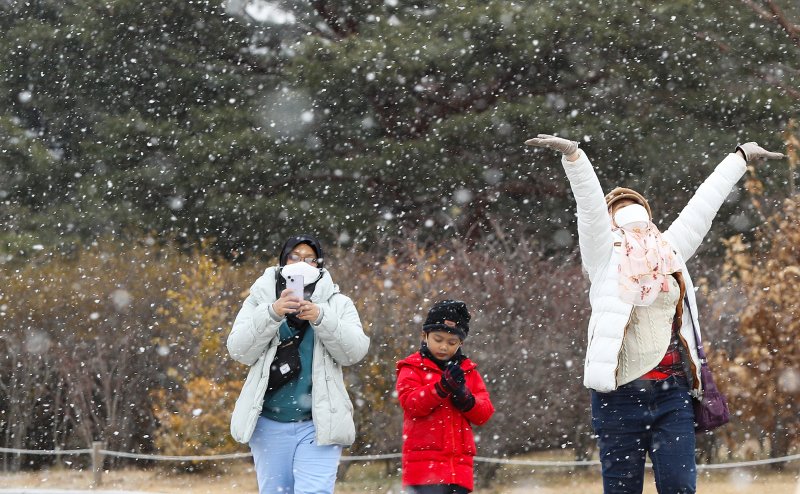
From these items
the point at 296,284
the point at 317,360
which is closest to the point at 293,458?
the point at 317,360

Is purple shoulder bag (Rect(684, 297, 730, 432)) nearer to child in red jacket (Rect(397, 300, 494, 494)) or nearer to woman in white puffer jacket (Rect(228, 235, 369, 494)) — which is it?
child in red jacket (Rect(397, 300, 494, 494))

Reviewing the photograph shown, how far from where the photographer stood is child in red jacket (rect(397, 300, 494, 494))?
4695 mm

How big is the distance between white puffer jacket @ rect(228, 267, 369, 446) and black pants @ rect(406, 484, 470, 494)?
346 millimetres

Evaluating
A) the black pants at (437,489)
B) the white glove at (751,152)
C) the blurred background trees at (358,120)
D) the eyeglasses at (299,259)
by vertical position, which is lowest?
the black pants at (437,489)

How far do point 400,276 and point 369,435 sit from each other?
1441mm

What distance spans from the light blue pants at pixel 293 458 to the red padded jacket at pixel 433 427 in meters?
0.36

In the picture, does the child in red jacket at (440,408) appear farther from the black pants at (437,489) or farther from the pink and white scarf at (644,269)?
the pink and white scarf at (644,269)

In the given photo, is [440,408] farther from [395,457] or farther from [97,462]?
[97,462]

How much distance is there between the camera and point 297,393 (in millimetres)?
4613

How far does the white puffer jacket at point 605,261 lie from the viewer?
4207 millimetres

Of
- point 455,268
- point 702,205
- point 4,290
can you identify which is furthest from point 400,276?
point 702,205

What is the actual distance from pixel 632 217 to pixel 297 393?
1476 millimetres

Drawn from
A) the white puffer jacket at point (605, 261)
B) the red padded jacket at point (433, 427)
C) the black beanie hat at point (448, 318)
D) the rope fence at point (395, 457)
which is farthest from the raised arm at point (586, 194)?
the rope fence at point (395, 457)

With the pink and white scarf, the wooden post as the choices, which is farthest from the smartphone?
the wooden post
